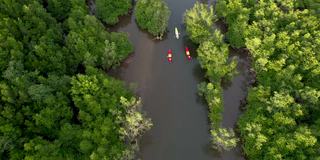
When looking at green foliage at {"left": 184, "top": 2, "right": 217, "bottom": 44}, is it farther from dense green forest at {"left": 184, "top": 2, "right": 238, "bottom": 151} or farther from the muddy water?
the muddy water

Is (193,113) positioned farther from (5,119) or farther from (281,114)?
(5,119)

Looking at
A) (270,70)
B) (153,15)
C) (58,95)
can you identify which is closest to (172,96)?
(153,15)

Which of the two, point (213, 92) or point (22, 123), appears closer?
point (22, 123)

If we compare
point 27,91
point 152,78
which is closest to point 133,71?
point 152,78

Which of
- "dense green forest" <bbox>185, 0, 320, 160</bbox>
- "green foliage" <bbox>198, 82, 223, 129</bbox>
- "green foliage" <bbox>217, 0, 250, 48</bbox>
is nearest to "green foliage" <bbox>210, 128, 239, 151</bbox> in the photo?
"dense green forest" <bbox>185, 0, 320, 160</bbox>

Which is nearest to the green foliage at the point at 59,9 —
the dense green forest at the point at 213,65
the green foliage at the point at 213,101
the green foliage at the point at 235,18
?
the dense green forest at the point at 213,65

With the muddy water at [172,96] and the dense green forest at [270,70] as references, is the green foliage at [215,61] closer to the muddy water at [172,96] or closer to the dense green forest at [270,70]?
the dense green forest at [270,70]
